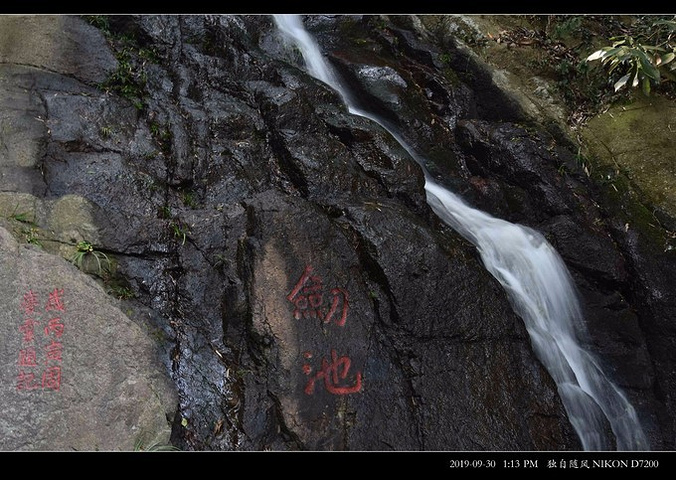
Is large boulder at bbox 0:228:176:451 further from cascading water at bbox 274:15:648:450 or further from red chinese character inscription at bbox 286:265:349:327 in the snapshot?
cascading water at bbox 274:15:648:450

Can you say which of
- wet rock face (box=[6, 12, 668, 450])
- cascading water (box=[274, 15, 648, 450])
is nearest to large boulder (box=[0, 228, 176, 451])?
wet rock face (box=[6, 12, 668, 450])

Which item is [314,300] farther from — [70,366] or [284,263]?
[70,366]

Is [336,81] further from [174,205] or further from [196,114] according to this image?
[174,205]

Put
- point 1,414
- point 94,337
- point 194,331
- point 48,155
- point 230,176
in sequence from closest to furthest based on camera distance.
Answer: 1. point 1,414
2. point 94,337
3. point 194,331
4. point 48,155
5. point 230,176

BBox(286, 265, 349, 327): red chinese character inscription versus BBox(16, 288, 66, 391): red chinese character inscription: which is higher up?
BBox(286, 265, 349, 327): red chinese character inscription

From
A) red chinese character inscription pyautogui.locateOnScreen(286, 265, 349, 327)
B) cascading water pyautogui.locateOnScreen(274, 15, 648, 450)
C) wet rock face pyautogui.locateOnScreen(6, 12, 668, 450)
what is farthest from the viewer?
cascading water pyautogui.locateOnScreen(274, 15, 648, 450)

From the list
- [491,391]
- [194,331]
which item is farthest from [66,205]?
[491,391]

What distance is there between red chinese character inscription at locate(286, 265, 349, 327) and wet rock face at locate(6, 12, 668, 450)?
1cm

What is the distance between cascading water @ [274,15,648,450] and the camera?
579 centimetres

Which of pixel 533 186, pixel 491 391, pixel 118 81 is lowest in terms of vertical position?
pixel 491 391

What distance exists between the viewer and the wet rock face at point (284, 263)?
4418 mm

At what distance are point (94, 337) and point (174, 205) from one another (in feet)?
5.19

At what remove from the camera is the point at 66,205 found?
4684 millimetres

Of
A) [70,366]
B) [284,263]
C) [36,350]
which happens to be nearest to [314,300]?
[284,263]
